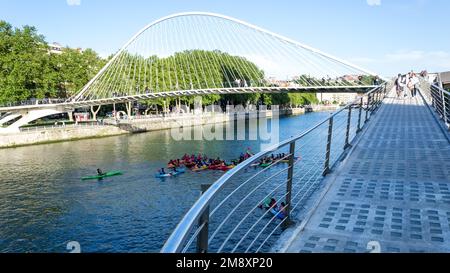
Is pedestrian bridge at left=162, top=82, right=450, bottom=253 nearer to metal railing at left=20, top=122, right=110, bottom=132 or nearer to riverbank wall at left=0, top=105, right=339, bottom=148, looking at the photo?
riverbank wall at left=0, top=105, right=339, bottom=148

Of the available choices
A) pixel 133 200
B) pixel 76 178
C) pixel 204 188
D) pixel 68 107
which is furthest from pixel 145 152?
pixel 204 188

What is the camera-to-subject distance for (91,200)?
18484 millimetres

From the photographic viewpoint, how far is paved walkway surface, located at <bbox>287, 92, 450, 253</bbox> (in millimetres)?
3527

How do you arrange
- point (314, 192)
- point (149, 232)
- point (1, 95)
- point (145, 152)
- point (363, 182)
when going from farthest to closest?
1. point (1, 95)
2. point (145, 152)
3. point (149, 232)
4. point (363, 182)
5. point (314, 192)

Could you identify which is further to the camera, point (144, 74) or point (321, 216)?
point (144, 74)

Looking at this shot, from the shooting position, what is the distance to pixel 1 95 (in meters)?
43.8

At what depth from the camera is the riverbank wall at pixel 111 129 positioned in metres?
38.0

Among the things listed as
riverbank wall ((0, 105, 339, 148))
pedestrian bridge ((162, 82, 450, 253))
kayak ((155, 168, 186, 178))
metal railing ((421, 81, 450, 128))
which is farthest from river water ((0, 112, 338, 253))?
metal railing ((421, 81, 450, 128))

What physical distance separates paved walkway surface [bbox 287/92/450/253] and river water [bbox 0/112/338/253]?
26.6 ft

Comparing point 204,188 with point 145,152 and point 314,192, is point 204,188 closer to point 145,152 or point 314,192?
point 314,192

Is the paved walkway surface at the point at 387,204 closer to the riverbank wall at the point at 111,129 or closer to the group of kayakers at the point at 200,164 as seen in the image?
the group of kayakers at the point at 200,164

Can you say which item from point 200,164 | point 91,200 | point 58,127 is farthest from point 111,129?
point 91,200

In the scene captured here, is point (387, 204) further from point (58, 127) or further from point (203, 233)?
point (58, 127)

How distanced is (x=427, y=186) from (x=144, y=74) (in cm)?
5579
